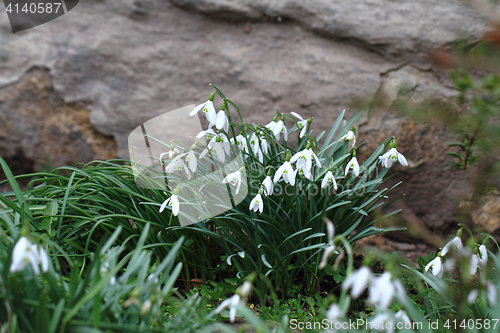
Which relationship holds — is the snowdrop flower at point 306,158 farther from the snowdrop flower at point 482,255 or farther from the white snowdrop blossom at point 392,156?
the snowdrop flower at point 482,255

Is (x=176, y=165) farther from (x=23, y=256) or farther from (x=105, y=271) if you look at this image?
(x=23, y=256)

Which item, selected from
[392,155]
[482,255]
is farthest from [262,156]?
[482,255]

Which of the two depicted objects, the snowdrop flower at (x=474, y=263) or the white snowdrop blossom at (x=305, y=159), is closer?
the snowdrop flower at (x=474, y=263)

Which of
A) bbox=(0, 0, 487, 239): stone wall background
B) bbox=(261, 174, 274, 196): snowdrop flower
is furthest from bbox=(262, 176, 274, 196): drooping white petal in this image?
bbox=(0, 0, 487, 239): stone wall background

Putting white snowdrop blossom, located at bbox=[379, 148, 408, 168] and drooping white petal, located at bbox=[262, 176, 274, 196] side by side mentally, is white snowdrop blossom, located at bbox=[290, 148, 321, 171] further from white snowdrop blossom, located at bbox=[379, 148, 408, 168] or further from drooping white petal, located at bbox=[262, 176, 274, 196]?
white snowdrop blossom, located at bbox=[379, 148, 408, 168]

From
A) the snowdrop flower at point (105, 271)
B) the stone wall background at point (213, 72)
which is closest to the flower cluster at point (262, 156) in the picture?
the snowdrop flower at point (105, 271)

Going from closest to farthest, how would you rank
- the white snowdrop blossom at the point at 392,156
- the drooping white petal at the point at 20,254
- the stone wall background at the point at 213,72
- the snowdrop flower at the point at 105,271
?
the drooping white petal at the point at 20,254, the snowdrop flower at the point at 105,271, the white snowdrop blossom at the point at 392,156, the stone wall background at the point at 213,72

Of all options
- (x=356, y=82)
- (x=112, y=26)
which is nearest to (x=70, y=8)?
(x=112, y=26)

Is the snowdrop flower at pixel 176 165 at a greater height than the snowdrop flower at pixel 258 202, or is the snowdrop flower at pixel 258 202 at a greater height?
the snowdrop flower at pixel 176 165

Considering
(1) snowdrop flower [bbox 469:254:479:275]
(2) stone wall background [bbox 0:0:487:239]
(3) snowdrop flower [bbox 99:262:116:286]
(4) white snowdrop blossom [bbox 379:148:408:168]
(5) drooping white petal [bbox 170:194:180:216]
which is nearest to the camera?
(3) snowdrop flower [bbox 99:262:116:286]
